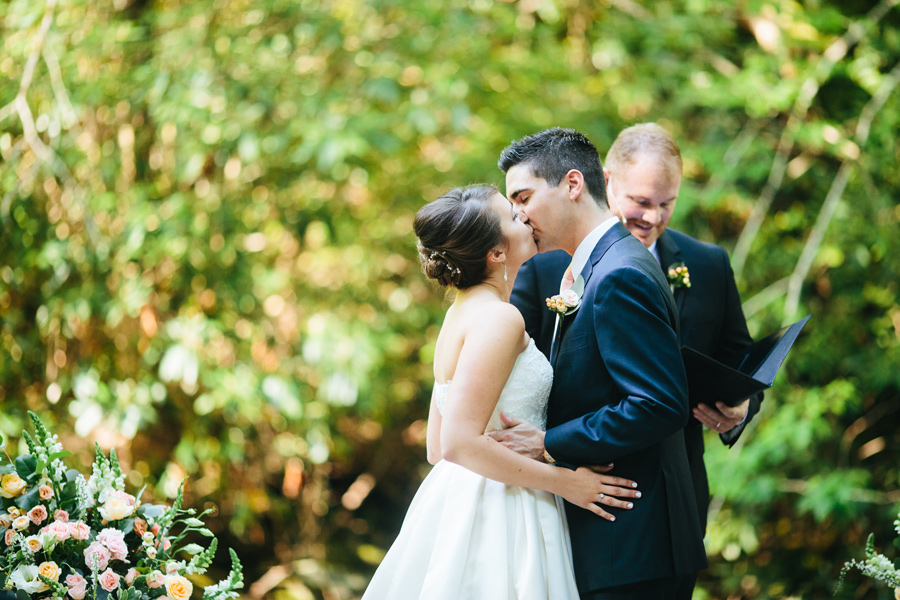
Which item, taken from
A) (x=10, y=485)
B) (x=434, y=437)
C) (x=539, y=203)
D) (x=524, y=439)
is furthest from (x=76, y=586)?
(x=539, y=203)

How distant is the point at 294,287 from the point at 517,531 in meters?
3.45

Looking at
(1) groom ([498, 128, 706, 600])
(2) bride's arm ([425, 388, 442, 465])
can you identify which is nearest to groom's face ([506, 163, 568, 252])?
(1) groom ([498, 128, 706, 600])

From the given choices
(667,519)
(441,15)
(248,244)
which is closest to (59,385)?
(248,244)

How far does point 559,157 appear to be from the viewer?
2031mm

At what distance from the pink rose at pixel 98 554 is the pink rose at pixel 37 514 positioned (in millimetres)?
151

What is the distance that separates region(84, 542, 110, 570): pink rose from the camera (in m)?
1.76

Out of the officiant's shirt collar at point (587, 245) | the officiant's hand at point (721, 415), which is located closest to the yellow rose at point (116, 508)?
the officiant's shirt collar at point (587, 245)

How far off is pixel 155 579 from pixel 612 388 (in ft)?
4.16

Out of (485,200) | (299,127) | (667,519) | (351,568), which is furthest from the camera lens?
(351,568)

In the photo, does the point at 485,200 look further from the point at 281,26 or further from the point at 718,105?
the point at 718,105

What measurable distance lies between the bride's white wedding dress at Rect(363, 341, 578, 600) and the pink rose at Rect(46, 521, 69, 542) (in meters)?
0.81

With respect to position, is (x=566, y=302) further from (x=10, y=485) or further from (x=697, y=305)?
(x=10, y=485)

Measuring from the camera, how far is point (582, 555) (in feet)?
6.14

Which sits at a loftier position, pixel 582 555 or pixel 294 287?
pixel 582 555
